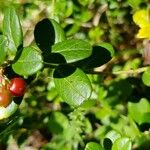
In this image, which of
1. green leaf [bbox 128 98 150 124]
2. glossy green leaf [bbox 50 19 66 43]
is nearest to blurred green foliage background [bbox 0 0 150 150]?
green leaf [bbox 128 98 150 124]

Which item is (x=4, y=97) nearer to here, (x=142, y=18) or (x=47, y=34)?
(x=47, y=34)

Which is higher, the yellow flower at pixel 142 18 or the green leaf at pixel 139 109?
the yellow flower at pixel 142 18

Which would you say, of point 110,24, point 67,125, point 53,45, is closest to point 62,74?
point 53,45

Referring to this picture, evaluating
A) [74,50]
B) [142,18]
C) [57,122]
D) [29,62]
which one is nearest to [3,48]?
[29,62]

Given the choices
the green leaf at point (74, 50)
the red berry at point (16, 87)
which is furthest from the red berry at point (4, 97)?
the green leaf at point (74, 50)

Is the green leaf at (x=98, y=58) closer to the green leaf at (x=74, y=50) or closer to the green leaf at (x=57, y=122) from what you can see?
the green leaf at (x=74, y=50)

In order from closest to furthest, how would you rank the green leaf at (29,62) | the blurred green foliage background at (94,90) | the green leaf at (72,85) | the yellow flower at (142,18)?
the green leaf at (29,62) < the green leaf at (72,85) < the yellow flower at (142,18) < the blurred green foliage background at (94,90)

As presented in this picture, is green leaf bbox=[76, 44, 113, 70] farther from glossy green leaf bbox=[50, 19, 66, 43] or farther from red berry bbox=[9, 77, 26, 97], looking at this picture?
red berry bbox=[9, 77, 26, 97]
